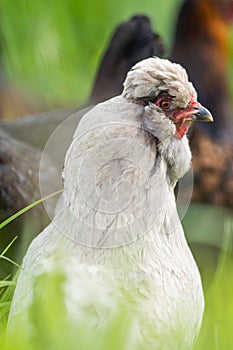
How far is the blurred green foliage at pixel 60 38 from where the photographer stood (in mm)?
7883

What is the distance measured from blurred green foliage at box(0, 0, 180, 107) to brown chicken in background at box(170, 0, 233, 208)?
93 cm

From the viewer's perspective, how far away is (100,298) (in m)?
3.03

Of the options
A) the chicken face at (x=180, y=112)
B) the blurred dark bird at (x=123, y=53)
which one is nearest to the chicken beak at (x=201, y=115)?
the chicken face at (x=180, y=112)

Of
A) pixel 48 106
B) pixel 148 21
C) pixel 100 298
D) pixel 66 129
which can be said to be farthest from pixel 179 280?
pixel 48 106

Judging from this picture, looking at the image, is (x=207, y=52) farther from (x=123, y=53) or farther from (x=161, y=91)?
(x=161, y=91)

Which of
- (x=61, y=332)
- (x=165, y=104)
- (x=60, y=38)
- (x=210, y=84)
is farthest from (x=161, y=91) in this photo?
(x=60, y=38)

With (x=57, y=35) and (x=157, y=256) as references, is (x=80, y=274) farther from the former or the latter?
(x=57, y=35)

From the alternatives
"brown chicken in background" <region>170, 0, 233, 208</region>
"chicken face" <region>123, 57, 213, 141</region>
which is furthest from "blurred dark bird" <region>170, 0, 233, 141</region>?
"chicken face" <region>123, 57, 213, 141</region>

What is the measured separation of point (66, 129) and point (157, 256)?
196 cm

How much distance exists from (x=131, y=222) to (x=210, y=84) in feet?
13.6

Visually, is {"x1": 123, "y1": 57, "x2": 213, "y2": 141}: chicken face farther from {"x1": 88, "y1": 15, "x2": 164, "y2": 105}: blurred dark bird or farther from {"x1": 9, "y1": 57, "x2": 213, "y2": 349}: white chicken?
{"x1": 88, "y1": 15, "x2": 164, "y2": 105}: blurred dark bird

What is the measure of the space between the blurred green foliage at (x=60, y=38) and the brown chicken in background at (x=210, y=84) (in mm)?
928

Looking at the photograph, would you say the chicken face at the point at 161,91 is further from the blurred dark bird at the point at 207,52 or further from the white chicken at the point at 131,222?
the blurred dark bird at the point at 207,52

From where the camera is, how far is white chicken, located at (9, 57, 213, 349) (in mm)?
3078
